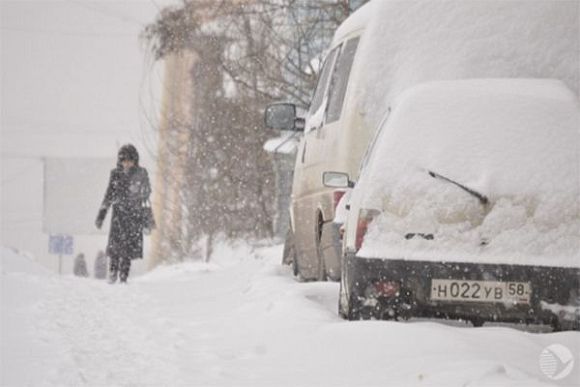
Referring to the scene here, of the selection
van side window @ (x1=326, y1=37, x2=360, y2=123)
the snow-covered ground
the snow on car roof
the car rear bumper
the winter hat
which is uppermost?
van side window @ (x1=326, y1=37, x2=360, y2=123)

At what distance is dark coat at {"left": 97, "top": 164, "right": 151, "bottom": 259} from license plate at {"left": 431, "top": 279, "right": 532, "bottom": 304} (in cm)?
861

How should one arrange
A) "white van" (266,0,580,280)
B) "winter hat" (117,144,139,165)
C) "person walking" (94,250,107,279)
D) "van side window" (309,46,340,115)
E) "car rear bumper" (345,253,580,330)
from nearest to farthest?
"car rear bumper" (345,253,580,330)
"white van" (266,0,580,280)
"van side window" (309,46,340,115)
"winter hat" (117,144,139,165)
"person walking" (94,250,107,279)

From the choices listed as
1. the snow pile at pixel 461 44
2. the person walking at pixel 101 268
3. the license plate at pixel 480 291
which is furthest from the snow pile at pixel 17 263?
the person walking at pixel 101 268

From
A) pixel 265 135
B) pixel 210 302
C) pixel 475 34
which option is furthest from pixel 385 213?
pixel 265 135

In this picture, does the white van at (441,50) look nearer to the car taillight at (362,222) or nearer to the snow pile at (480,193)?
the snow pile at (480,193)

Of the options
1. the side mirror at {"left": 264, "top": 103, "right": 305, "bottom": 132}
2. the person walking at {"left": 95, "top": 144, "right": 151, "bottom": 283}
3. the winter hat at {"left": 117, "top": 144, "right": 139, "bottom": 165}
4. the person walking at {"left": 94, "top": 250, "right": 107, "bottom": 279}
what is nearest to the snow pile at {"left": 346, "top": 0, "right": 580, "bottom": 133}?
the side mirror at {"left": 264, "top": 103, "right": 305, "bottom": 132}

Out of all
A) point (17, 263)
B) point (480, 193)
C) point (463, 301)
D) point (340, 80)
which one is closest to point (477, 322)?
point (463, 301)

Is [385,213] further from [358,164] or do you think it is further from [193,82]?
[193,82]

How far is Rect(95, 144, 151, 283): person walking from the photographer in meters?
15.1

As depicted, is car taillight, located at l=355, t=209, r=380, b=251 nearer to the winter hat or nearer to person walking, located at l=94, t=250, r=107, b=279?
the winter hat

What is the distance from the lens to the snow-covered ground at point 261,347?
6.20 m

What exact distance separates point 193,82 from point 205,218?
3.06 m

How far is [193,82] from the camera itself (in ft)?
98.0

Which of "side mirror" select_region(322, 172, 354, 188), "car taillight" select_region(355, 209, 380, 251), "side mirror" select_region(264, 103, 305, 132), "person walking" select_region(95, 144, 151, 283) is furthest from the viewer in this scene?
"person walking" select_region(95, 144, 151, 283)
